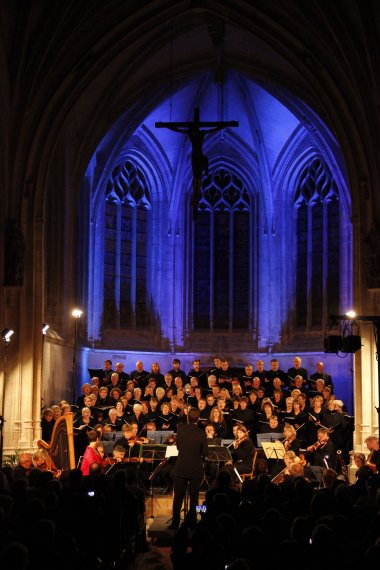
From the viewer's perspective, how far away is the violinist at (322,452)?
14.8 m

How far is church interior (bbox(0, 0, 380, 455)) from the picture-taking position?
16656mm

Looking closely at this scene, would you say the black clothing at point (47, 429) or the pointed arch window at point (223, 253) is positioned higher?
the pointed arch window at point (223, 253)

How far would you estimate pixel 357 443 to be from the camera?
1599cm

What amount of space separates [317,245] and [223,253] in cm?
288

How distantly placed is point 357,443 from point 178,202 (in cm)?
1135

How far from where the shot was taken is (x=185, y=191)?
25625mm

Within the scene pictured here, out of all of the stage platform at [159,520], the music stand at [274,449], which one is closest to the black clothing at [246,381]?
the stage platform at [159,520]

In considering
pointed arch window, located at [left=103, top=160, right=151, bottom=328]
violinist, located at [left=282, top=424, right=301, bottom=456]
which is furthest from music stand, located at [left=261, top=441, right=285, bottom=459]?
pointed arch window, located at [left=103, top=160, right=151, bottom=328]

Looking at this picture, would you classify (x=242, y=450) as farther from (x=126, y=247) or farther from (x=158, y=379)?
(x=126, y=247)

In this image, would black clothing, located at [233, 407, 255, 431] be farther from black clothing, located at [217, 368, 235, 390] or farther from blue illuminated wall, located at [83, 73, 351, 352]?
blue illuminated wall, located at [83, 73, 351, 352]

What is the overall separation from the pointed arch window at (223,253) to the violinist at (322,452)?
1068 centimetres

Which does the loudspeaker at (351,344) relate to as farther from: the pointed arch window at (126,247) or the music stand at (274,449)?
the pointed arch window at (126,247)

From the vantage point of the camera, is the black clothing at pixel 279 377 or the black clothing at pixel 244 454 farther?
the black clothing at pixel 279 377

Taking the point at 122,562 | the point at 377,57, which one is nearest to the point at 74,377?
the point at 377,57
